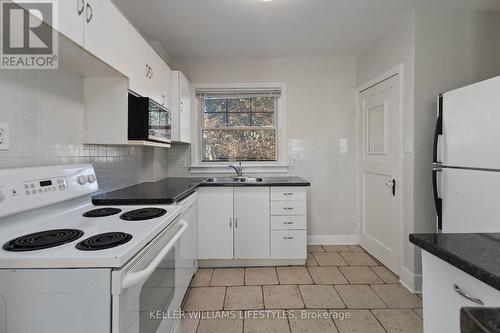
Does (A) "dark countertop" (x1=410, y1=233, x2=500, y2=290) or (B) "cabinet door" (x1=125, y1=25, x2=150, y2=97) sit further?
(B) "cabinet door" (x1=125, y1=25, x2=150, y2=97)

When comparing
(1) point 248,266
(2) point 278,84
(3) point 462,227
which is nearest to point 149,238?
(1) point 248,266

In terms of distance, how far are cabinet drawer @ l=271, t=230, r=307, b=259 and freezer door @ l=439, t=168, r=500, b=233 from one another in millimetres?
1254

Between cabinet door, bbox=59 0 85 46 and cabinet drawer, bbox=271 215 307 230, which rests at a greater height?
cabinet door, bbox=59 0 85 46

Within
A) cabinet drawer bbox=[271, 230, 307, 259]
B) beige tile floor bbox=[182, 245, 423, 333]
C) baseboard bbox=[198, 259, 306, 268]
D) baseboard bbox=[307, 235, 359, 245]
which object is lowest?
beige tile floor bbox=[182, 245, 423, 333]

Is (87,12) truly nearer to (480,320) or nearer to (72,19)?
(72,19)

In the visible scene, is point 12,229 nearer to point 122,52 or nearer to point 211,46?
point 122,52

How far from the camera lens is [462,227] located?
1.74 m

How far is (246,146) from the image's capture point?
11.2 ft

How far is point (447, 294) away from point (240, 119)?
2.92 meters

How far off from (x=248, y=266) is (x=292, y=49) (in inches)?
102

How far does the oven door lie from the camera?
84cm

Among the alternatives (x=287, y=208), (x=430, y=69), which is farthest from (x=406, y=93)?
(x=287, y=208)

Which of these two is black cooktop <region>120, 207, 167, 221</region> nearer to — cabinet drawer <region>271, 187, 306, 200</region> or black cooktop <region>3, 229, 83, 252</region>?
black cooktop <region>3, 229, 83, 252</region>

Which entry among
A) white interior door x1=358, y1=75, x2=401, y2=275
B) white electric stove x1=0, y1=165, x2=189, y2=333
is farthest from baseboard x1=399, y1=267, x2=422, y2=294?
white electric stove x1=0, y1=165, x2=189, y2=333
